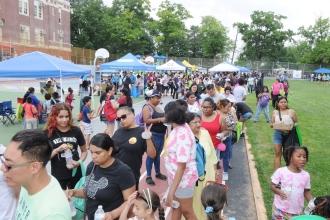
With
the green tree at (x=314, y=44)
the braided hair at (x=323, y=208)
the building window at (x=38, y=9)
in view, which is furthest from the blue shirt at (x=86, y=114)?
the green tree at (x=314, y=44)

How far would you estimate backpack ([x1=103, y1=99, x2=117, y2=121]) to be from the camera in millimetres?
10974

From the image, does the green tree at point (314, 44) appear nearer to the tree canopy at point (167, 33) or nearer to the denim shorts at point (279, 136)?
the tree canopy at point (167, 33)

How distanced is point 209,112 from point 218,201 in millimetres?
3623

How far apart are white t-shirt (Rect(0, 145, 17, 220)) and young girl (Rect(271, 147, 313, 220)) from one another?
9.39 feet

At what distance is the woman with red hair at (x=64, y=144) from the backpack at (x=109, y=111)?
19.1ft

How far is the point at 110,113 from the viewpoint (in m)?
11.0

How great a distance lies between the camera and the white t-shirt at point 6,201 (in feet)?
10.2

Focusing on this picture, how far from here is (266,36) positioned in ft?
266

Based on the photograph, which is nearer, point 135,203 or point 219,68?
point 135,203

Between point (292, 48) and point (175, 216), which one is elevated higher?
point (292, 48)

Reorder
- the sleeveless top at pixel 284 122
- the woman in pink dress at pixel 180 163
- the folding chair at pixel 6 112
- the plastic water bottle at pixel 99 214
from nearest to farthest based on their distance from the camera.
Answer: the plastic water bottle at pixel 99 214 → the woman in pink dress at pixel 180 163 → the sleeveless top at pixel 284 122 → the folding chair at pixel 6 112

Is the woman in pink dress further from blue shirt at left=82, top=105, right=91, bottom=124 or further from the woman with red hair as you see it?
blue shirt at left=82, top=105, right=91, bottom=124

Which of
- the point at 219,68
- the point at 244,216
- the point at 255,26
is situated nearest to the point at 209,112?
the point at 244,216

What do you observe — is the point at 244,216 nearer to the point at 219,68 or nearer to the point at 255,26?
the point at 219,68
